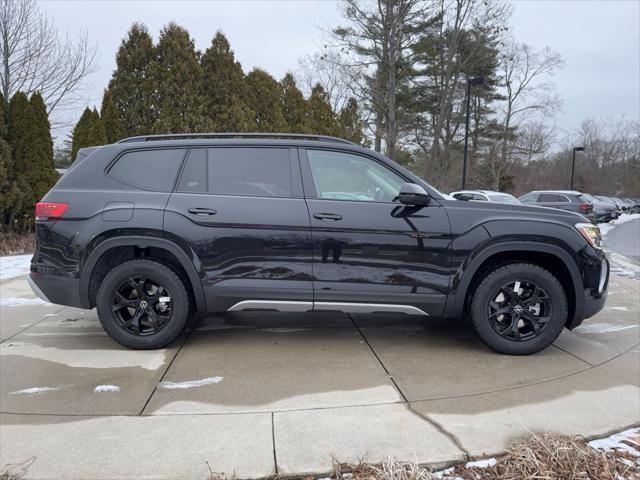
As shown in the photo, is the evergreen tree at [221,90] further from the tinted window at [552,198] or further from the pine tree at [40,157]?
the tinted window at [552,198]

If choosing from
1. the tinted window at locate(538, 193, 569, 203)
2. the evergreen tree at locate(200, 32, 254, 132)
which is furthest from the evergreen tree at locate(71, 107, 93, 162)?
the tinted window at locate(538, 193, 569, 203)

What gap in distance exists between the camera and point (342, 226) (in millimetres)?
3779

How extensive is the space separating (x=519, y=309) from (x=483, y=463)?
1.75 m

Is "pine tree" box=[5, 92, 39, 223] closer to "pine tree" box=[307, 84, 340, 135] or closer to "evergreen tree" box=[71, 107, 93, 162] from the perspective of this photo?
"evergreen tree" box=[71, 107, 93, 162]

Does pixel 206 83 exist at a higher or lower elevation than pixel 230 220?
higher

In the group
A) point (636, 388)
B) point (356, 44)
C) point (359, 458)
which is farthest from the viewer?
point (356, 44)

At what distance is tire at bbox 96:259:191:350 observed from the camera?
3.89 meters

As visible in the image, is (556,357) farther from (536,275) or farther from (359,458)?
(359,458)

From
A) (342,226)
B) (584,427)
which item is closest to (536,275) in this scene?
(584,427)

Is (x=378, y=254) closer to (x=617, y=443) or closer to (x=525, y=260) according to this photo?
(x=525, y=260)

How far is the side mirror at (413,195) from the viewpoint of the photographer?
12.1 feet

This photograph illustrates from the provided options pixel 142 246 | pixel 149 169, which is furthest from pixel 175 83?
pixel 142 246

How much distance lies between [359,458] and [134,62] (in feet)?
42.8

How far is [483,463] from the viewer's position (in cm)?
244
